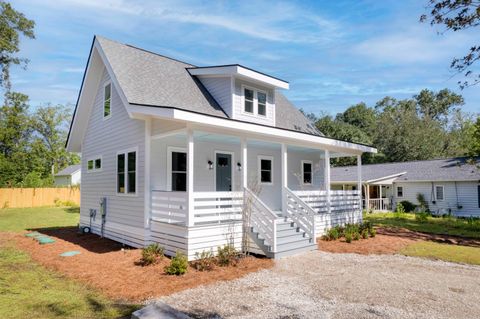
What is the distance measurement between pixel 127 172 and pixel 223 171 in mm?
3467

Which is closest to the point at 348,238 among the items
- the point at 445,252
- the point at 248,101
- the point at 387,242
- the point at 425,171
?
the point at 387,242

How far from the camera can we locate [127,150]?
419 inches

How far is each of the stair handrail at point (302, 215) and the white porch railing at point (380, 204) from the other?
760 inches

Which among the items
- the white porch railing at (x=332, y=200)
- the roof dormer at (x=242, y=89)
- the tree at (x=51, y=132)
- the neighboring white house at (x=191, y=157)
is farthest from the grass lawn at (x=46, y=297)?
the tree at (x=51, y=132)

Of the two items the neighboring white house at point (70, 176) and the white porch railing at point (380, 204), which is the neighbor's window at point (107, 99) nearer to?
the white porch railing at point (380, 204)

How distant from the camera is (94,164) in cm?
1347

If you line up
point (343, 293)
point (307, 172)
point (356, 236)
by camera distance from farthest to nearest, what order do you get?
point (307, 172) < point (356, 236) < point (343, 293)

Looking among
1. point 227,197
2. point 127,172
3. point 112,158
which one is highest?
point 112,158

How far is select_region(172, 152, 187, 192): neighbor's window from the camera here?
10651mm

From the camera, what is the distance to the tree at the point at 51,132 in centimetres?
4609

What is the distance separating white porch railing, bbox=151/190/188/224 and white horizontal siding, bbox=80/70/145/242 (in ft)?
1.79

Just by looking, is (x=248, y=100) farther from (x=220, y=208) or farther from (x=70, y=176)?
(x=70, y=176)

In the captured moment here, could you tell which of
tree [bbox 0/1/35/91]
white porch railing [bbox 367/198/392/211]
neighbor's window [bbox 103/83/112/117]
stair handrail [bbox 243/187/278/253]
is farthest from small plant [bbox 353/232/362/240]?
tree [bbox 0/1/35/91]

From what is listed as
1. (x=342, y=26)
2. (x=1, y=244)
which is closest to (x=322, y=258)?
(x=342, y=26)
